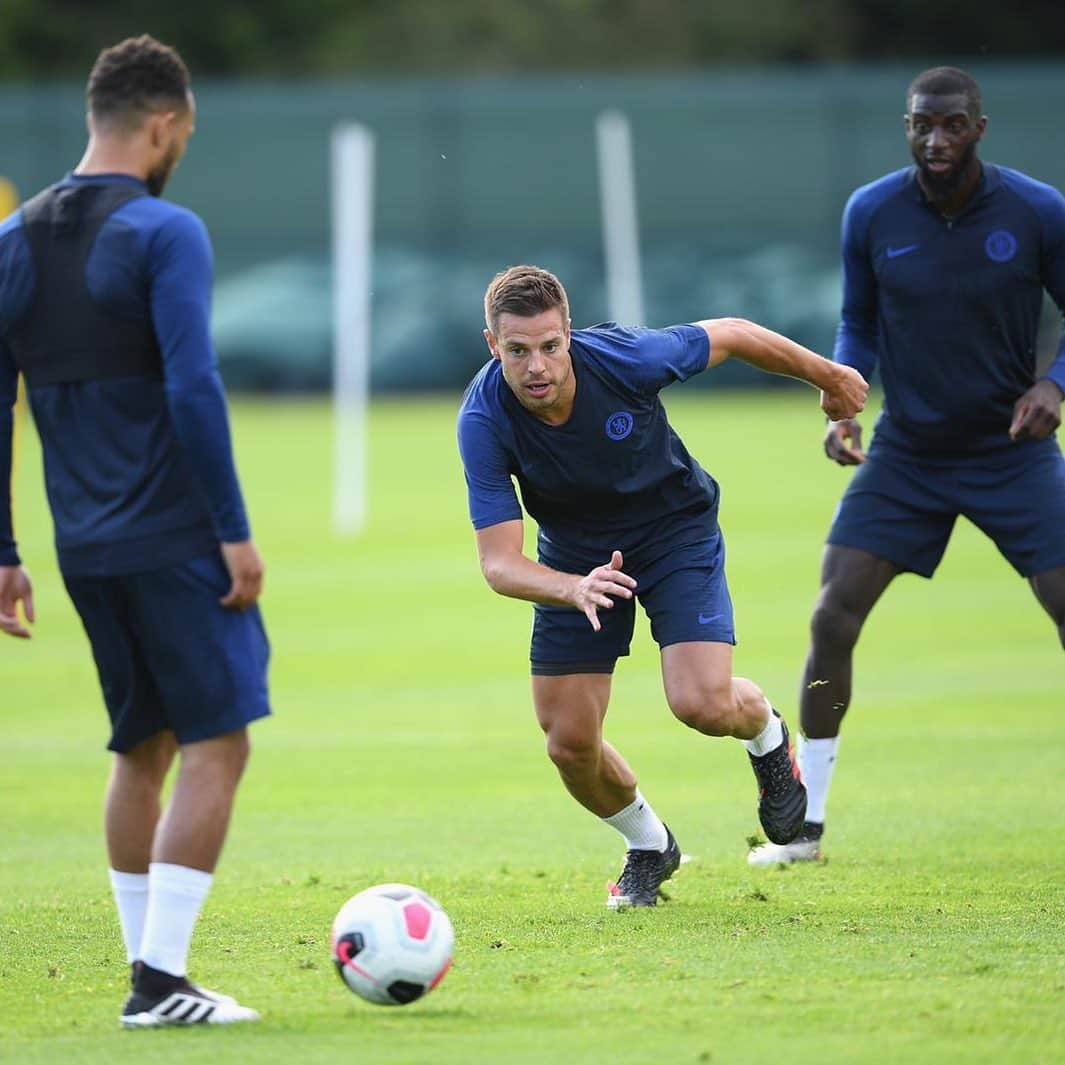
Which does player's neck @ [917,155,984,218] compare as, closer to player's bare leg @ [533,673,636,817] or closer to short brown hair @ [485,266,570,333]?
short brown hair @ [485,266,570,333]

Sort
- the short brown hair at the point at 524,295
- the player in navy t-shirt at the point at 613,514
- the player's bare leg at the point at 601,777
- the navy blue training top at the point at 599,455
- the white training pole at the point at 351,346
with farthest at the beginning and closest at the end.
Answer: the white training pole at the point at 351,346, the player's bare leg at the point at 601,777, the navy blue training top at the point at 599,455, the player in navy t-shirt at the point at 613,514, the short brown hair at the point at 524,295

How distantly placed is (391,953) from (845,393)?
2734mm

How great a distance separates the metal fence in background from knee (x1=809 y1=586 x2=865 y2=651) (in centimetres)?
3205

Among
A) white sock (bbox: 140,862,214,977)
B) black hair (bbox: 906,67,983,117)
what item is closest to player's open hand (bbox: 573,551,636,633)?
white sock (bbox: 140,862,214,977)

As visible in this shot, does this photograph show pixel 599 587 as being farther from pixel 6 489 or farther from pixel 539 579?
pixel 6 489

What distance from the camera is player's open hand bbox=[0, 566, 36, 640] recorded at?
5773 mm

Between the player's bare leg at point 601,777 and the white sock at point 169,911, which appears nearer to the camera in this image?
the white sock at point 169,911

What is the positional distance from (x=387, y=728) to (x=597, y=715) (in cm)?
532

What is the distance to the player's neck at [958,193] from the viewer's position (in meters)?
7.83

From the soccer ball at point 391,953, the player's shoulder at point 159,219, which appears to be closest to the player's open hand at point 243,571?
the player's shoulder at point 159,219

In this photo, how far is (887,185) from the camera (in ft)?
26.5

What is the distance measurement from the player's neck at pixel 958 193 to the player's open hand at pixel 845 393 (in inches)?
41.7

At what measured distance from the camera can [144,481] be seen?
17.8 ft

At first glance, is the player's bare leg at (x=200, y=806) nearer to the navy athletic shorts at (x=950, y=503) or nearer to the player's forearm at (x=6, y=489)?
the player's forearm at (x=6, y=489)
